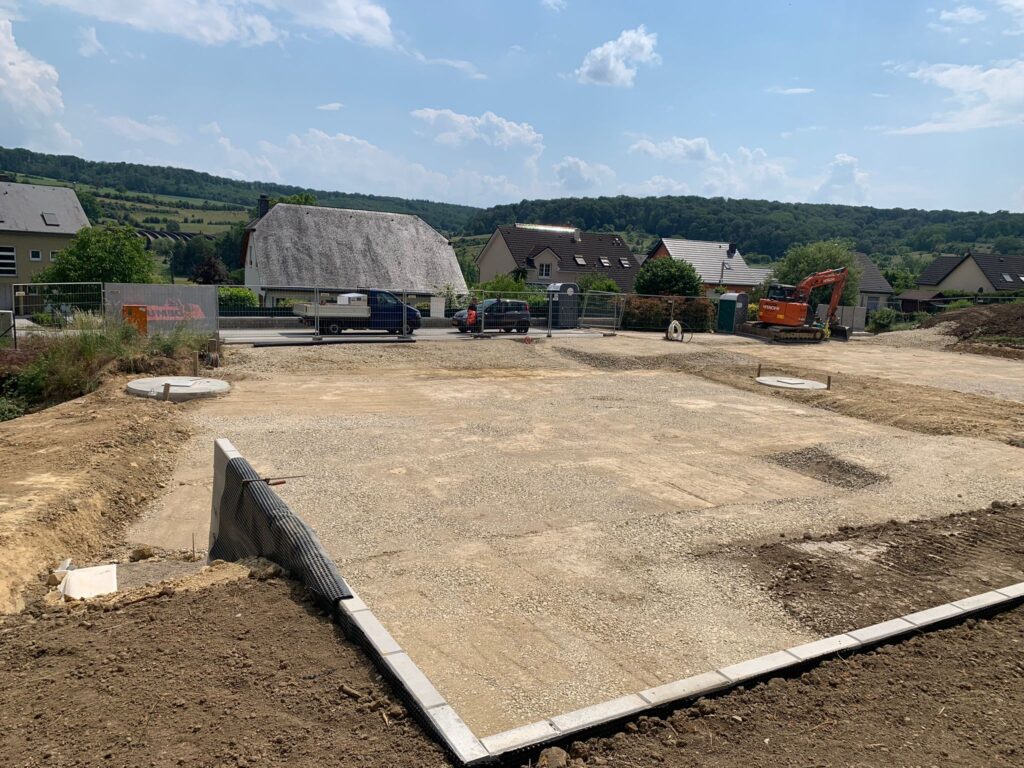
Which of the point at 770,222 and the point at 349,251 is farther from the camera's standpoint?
the point at 770,222

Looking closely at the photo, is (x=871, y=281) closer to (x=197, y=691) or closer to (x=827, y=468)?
(x=827, y=468)

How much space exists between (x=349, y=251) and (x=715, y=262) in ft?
102

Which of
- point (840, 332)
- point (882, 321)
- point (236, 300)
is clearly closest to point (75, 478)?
point (236, 300)

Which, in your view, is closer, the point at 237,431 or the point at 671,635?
the point at 671,635

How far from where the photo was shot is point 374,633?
4.23m

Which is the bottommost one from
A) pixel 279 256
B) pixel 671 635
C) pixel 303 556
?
pixel 671 635

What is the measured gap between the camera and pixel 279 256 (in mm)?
46156

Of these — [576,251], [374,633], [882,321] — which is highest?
[576,251]

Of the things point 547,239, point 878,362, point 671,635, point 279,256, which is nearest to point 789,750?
point 671,635

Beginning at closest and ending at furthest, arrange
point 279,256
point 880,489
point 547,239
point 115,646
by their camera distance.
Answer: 1. point 115,646
2. point 880,489
3. point 279,256
4. point 547,239

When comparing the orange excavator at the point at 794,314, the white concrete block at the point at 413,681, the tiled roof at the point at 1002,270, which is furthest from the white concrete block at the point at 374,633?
the tiled roof at the point at 1002,270

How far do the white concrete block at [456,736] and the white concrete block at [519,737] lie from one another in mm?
65

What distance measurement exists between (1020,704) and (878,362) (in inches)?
915

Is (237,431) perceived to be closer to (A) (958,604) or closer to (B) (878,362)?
(A) (958,604)
